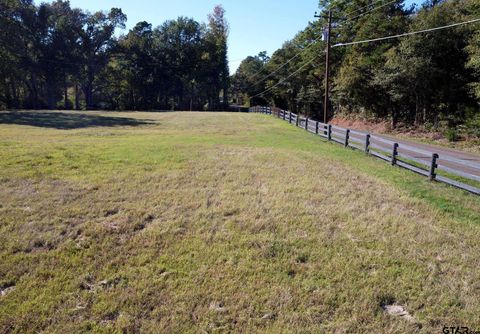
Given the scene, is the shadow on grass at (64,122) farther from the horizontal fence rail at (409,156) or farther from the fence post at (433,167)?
the fence post at (433,167)

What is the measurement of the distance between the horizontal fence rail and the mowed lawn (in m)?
0.65

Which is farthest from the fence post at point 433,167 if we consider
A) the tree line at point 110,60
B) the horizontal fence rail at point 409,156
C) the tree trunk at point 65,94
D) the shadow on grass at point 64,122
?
the tree trunk at point 65,94

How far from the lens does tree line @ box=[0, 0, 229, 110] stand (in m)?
53.4

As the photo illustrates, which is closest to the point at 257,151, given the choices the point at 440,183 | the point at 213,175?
the point at 213,175

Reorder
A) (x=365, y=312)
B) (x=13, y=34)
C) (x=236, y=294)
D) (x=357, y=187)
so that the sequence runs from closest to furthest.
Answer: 1. (x=365, y=312)
2. (x=236, y=294)
3. (x=357, y=187)
4. (x=13, y=34)

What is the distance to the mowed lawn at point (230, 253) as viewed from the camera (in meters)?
3.28

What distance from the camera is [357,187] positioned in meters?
7.95

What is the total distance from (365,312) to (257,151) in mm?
9675

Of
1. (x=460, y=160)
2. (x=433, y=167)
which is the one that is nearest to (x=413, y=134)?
(x=433, y=167)

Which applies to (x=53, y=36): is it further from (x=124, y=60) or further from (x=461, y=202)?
(x=461, y=202)

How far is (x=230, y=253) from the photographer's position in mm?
4492

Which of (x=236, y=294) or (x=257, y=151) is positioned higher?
(x=257, y=151)

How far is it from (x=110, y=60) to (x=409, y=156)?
64.8 metres

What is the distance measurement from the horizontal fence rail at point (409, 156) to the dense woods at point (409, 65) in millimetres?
7449
